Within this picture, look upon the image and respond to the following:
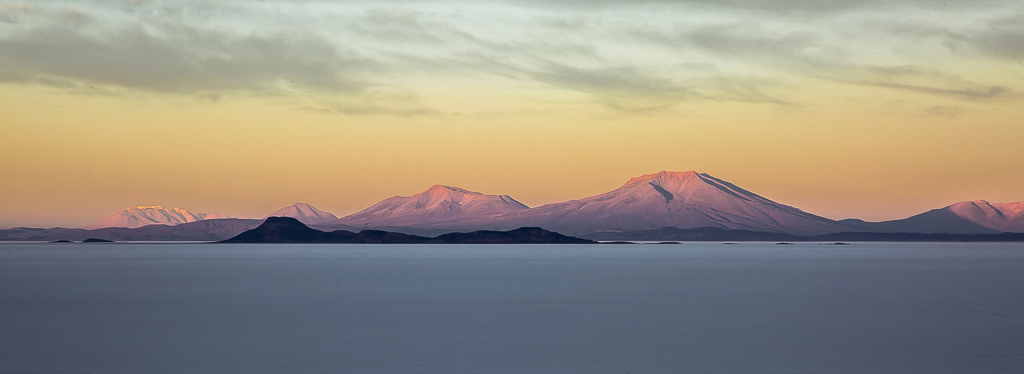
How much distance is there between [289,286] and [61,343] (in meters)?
24.7

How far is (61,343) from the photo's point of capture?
2480cm

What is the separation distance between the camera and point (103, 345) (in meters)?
24.5

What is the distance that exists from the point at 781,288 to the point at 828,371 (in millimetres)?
28569

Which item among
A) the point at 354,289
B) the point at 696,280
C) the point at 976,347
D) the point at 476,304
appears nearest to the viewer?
the point at 976,347

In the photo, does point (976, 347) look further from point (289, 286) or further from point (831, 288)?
point (289, 286)

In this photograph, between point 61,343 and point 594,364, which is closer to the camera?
point 594,364

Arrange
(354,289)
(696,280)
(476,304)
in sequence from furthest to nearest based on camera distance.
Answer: (696,280) → (354,289) → (476,304)

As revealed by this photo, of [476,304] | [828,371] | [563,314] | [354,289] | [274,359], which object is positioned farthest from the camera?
[354,289]

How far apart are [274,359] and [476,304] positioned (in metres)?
15.7

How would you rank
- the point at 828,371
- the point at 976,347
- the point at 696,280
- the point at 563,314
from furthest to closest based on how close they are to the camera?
the point at 696,280 < the point at 563,314 < the point at 976,347 < the point at 828,371

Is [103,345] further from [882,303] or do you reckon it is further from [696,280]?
[696,280]

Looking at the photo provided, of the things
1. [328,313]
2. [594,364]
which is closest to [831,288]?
[328,313]

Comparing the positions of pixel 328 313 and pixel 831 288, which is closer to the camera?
pixel 328 313

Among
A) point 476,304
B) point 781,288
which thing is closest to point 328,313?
point 476,304
